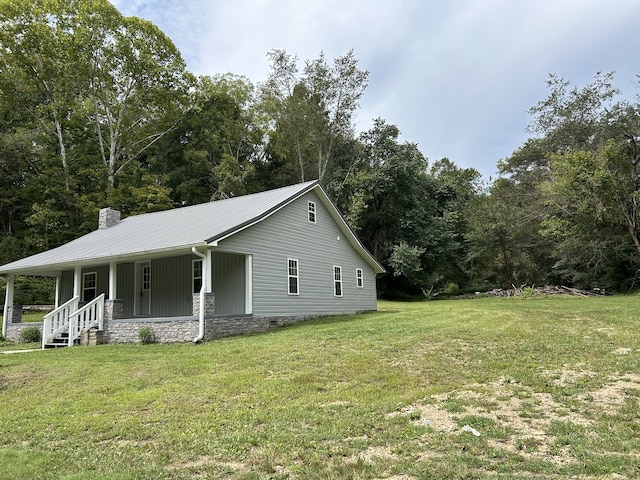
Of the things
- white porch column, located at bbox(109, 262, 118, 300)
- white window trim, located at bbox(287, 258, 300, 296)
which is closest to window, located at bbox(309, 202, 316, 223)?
white window trim, located at bbox(287, 258, 300, 296)

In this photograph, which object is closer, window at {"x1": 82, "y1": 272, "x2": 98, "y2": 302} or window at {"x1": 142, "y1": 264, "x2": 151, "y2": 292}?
window at {"x1": 142, "y1": 264, "x2": 151, "y2": 292}

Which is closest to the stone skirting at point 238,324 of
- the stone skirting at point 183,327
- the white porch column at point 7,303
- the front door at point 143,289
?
the stone skirting at point 183,327

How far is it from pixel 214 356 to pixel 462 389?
5390mm

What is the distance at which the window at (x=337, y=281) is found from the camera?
61.7 feet

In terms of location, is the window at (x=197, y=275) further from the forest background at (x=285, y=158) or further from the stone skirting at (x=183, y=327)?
the forest background at (x=285, y=158)

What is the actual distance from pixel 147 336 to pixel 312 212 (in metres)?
7.85

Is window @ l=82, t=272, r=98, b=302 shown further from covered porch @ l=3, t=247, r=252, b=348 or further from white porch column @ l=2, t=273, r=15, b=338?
white porch column @ l=2, t=273, r=15, b=338

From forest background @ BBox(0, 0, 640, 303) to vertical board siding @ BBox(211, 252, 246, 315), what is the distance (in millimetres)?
15718

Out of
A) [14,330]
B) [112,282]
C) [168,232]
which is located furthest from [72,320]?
[14,330]

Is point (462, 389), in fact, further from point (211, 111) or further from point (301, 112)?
point (211, 111)

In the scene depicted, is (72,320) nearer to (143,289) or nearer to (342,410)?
(143,289)

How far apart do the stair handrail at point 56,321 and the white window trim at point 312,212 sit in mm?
8513

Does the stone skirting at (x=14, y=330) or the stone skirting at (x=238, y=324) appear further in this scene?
the stone skirting at (x=14, y=330)

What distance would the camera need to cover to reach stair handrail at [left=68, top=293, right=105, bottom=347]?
44.1 ft
